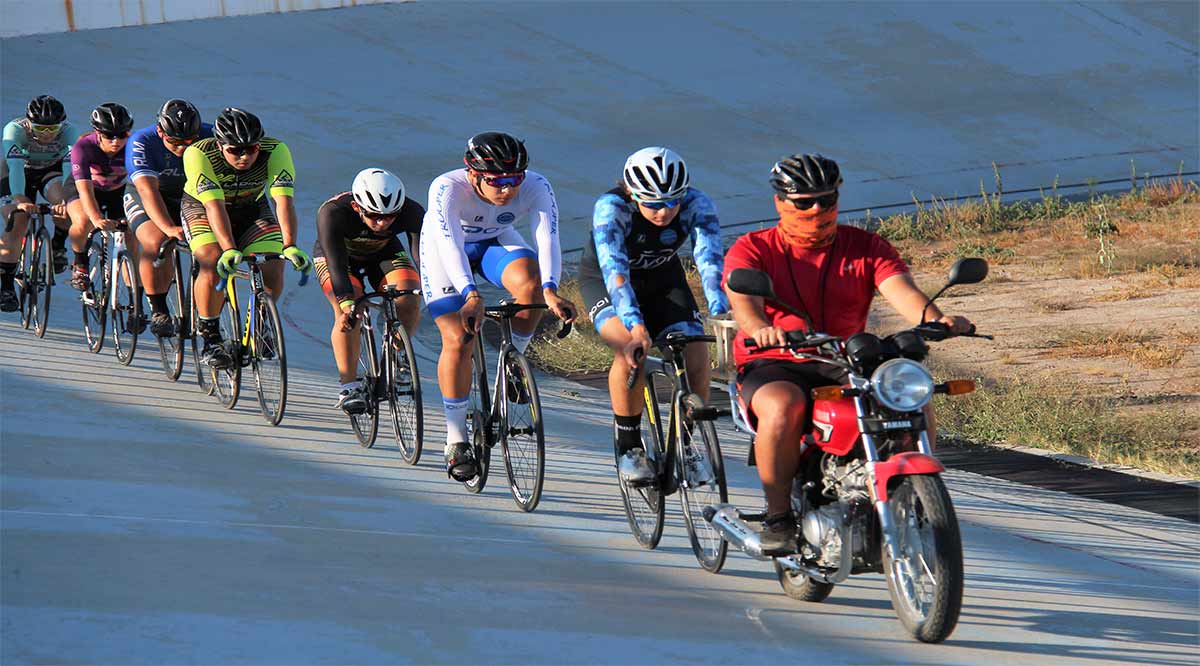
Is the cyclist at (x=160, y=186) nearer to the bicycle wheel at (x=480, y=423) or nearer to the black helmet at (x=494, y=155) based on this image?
the black helmet at (x=494, y=155)

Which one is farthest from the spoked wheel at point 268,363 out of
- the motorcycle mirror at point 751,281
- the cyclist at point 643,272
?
the motorcycle mirror at point 751,281

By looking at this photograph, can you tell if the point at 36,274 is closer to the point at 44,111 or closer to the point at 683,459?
the point at 44,111

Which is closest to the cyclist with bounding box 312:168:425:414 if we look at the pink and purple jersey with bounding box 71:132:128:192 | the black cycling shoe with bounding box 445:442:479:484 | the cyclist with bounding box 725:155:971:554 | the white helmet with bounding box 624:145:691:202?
the black cycling shoe with bounding box 445:442:479:484

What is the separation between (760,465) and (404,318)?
295 centimetres

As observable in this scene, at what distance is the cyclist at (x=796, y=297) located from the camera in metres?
4.62

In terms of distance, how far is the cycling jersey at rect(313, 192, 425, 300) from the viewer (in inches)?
272

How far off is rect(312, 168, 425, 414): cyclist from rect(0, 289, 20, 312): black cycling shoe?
372 cm

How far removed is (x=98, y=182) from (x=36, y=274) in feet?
3.88

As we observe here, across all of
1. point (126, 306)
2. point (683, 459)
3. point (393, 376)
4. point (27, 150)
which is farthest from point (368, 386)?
point (27, 150)

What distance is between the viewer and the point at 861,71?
22.6m

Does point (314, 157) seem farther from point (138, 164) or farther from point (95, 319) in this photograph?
point (138, 164)

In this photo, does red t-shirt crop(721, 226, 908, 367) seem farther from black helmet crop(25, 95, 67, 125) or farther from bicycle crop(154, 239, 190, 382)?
black helmet crop(25, 95, 67, 125)

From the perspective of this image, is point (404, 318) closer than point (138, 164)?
Yes

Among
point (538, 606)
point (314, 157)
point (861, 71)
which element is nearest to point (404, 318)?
point (538, 606)
